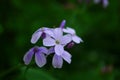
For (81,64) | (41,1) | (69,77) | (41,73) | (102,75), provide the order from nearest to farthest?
(41,73) → (102,75) → (69,77) → (81,64) → (41,1)

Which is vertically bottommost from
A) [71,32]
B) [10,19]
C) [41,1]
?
[71,32]

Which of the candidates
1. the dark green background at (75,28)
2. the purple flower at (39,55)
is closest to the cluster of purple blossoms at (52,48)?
the purple flower at (39,55)

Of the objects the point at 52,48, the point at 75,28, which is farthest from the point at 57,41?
the point at 75,28

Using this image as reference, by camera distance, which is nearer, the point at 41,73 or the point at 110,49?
the point at 41,73

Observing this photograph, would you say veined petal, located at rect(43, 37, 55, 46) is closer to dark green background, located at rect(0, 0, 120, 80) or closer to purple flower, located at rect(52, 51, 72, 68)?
purple flower, located at rect(52, 51, 72, 68)

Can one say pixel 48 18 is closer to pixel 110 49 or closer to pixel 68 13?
pixel 68 13

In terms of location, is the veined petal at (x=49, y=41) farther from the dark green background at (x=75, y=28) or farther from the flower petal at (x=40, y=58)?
the dark green background at (x=75, y=28)

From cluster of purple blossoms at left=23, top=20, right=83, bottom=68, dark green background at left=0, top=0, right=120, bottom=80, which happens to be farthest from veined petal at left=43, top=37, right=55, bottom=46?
dark green background at left=0, top=0, right=120, bottom=80

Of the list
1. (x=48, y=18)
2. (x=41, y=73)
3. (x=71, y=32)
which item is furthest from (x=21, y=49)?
(x=71, y=32)
